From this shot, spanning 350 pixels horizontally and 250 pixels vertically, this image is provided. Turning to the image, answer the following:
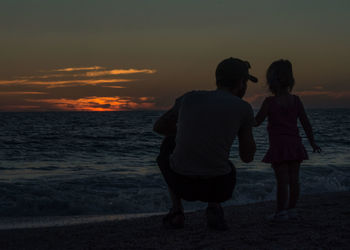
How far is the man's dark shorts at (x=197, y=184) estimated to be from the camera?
3.11 meters

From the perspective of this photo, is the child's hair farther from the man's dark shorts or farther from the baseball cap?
the man's dark shorts

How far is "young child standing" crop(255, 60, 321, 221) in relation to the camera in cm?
384

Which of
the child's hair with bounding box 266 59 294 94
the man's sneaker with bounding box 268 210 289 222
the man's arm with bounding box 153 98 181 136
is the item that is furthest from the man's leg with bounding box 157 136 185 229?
the child's hair with bounding box 266 59 294 94

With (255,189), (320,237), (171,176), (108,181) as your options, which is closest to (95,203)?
(108,181)

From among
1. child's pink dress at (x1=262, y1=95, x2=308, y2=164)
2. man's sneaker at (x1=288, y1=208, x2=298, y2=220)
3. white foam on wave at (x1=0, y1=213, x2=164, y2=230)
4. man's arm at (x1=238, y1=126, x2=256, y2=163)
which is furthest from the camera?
white foam on wave at (x1=0, y1=213, x2=164, y2=230)

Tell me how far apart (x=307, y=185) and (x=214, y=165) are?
252 inches

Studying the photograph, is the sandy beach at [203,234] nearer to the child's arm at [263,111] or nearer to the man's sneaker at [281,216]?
the man's sneaker at [281,216]

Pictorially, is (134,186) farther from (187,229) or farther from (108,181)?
(187,229)

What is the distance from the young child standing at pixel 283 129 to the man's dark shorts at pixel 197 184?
84 centimetres

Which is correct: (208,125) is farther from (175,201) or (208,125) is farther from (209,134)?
(175,201)

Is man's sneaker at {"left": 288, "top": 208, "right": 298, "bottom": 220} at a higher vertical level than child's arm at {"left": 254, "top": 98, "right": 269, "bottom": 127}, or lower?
lower

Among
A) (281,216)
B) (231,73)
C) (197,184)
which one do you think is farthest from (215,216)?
(231,73)

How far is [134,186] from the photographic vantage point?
8312 mm

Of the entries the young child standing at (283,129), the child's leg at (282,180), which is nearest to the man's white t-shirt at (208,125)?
the young child standing at (283,129)
